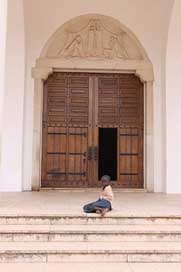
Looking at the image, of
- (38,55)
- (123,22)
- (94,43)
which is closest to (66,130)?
(38,55)

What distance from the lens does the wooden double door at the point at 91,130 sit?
888 centimetres

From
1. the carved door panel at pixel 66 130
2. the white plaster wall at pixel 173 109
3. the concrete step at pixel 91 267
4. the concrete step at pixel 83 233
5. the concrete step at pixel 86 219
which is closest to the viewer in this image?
the concrete step at pixel 91 267

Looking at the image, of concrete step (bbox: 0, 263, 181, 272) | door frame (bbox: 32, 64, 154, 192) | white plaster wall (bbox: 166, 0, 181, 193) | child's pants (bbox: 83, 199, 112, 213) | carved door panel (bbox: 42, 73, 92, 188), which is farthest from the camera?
carved door panel (bbox: 42, 73, 92, 188)

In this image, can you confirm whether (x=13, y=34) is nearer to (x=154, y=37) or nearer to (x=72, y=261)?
(x=154, y=37)

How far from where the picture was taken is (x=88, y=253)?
4.31 m

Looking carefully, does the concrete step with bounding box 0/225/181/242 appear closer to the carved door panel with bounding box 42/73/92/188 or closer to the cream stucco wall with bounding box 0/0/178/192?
the cream stucco wall with bounding box 0/0/178/192

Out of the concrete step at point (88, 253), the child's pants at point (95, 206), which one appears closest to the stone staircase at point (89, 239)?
the concrete step at point (88, 253)

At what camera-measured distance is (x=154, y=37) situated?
885cm

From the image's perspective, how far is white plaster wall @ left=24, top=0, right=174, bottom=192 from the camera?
864 cm

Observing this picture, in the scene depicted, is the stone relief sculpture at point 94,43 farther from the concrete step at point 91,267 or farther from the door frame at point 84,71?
the concrete step at point 91,267

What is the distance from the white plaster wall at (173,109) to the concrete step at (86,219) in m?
3.36

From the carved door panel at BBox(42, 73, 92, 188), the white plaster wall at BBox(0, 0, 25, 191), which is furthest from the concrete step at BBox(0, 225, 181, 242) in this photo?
the carved door panel at BBox(42, 73, 92, 188)

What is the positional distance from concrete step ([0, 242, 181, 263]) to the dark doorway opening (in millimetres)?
4564

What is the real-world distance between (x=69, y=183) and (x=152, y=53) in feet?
12.5
